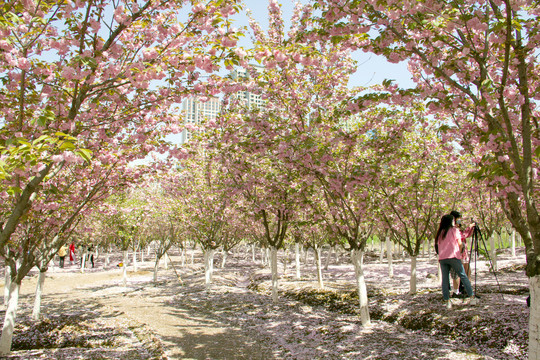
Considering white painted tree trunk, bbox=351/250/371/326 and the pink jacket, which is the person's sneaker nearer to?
the pink jacket

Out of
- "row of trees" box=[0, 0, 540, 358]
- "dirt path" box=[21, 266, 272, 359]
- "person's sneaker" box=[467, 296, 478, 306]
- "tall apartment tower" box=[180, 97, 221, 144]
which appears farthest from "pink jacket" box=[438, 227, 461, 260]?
"tall apartment tower" box=[180, 97, 221, 144]

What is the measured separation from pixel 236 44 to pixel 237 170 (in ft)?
23.8

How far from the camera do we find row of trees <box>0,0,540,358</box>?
472 cm

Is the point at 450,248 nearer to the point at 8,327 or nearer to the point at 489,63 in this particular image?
the point at 489,63

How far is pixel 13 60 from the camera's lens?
471 cm

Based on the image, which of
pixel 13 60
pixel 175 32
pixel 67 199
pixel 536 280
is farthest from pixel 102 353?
pixel 536 280

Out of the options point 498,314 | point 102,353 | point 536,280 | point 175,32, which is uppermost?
point 175,32

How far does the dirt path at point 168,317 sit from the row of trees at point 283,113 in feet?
12.3

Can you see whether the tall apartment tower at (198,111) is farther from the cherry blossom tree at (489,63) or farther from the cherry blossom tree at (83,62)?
the cherry blossom tree at (489,63)

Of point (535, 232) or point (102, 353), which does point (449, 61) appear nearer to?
point (535, 232)

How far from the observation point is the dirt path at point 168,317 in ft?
29.6

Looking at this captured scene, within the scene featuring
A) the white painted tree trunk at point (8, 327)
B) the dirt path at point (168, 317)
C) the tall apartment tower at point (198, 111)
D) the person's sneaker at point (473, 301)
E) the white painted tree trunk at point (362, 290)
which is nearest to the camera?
the tall apartment tower at point (198, 111)

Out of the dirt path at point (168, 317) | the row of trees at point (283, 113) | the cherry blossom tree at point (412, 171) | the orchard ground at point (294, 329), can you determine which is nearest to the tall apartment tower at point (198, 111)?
the row of trees at point (283, 113)

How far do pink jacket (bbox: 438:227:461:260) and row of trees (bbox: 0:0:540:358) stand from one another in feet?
4.80
